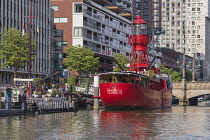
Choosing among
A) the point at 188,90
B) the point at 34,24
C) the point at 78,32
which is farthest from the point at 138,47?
the point at 188,90

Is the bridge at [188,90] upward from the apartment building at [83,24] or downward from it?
downward

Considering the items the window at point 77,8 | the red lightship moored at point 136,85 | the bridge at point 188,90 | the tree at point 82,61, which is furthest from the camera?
the bridge at point 188,90

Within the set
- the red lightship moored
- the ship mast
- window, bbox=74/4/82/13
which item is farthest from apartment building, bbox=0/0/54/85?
the red lightship moored

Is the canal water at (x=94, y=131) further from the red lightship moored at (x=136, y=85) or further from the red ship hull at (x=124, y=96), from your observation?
the red lightship moored at (x=136, y=85)

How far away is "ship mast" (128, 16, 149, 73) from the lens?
130125 millimetres

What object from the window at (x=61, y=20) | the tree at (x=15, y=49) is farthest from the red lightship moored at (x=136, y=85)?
the window at (x=61, y=20)

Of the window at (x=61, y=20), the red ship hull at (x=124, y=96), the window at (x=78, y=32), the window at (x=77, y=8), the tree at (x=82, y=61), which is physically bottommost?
the red ship hull at (x=124, y=96)

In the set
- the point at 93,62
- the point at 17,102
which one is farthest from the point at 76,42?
the point at 17,102

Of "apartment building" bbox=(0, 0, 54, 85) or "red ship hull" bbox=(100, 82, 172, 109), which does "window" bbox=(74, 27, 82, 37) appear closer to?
"apartment building" bbox=(0, 0, 54, 85)

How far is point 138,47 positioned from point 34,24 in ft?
106

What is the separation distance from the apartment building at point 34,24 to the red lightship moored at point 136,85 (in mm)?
23091

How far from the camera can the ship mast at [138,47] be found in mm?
130125

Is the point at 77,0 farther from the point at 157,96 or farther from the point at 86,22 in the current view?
the point at 157,96

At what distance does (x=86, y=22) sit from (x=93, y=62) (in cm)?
3335
